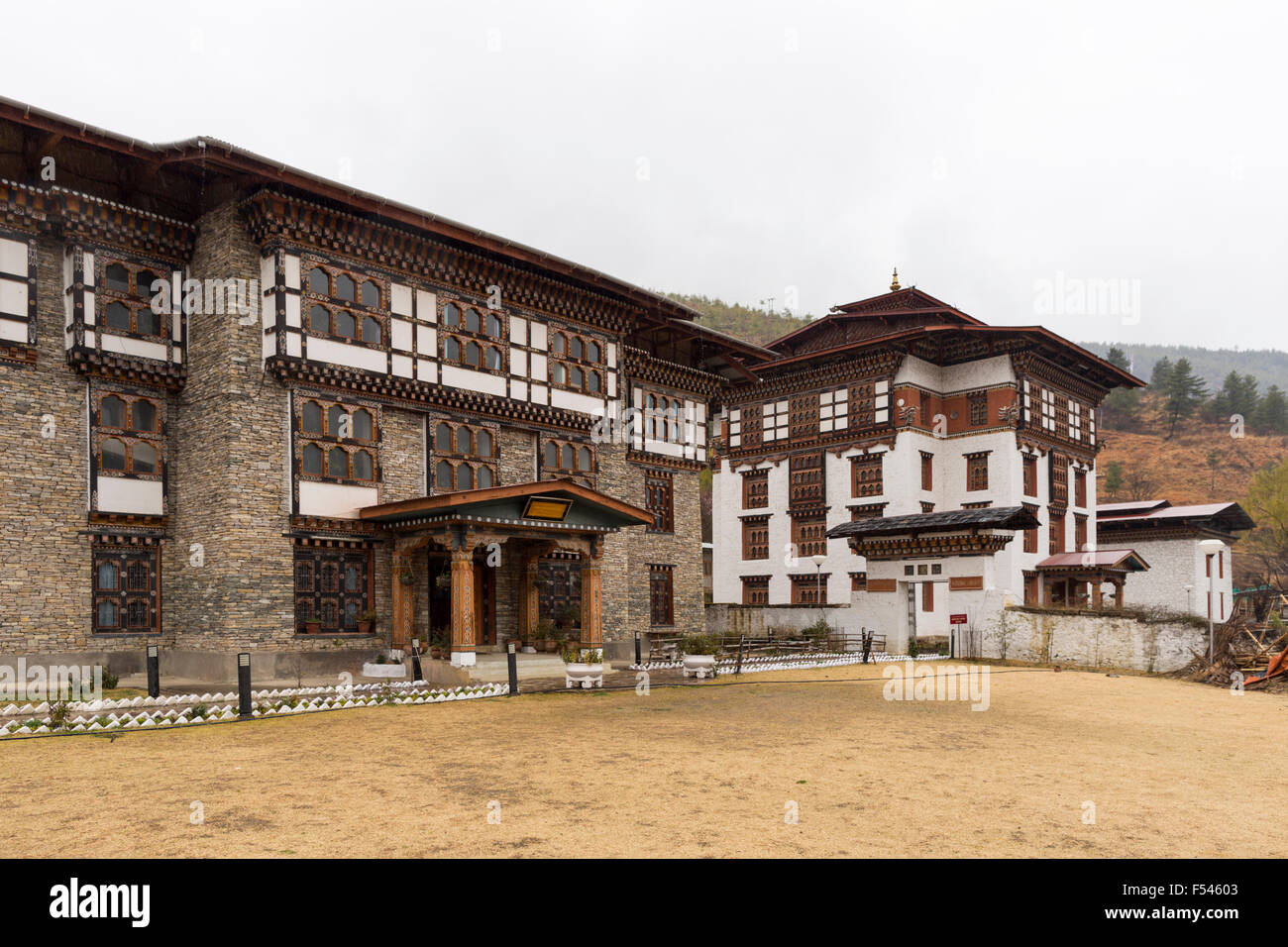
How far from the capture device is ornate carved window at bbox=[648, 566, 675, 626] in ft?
120

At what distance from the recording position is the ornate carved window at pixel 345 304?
25250 mm

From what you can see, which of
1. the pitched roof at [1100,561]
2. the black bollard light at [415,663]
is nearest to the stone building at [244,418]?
the black bollard light at [415,663]

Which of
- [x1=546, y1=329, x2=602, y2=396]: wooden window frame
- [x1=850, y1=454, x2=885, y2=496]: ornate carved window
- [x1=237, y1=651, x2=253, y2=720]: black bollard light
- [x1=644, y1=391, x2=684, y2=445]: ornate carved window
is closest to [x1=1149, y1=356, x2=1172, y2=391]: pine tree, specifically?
[x1=850, y1=454, x2=885, y2=496]: ornate carved window

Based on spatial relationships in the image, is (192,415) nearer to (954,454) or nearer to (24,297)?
(24,297)

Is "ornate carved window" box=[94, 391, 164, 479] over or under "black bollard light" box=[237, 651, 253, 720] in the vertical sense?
over

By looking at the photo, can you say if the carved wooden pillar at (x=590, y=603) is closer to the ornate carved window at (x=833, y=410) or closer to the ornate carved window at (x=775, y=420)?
the ornate carved window at (x=833, y=410)

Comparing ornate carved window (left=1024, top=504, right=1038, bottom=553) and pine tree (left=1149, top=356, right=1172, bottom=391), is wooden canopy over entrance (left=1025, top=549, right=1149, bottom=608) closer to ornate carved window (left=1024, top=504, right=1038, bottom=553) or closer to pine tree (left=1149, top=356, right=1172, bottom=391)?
ornate carved window (left=1024, top=504, right=1038, bottom=553)

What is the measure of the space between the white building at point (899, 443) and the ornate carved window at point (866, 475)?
7 cm

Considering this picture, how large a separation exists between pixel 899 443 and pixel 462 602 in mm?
28141

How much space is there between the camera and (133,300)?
2441 centimetres

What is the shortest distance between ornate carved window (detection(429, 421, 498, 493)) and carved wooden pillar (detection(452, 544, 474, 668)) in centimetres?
380

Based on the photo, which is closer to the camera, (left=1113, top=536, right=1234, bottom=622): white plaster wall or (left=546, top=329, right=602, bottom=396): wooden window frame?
(left=546, top=329, right=602, bottom=396): wooden window frame

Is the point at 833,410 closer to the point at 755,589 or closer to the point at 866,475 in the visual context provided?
the point at 866,475

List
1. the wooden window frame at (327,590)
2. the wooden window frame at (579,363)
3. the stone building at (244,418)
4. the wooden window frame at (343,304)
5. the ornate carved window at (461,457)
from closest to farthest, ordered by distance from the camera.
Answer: the stone building at (244,418)
the wooden window frame at (327,590)
the wooden window frame at (343,304)
the ornate carved window at (461,457)
the wooden window frame at (579,363)
